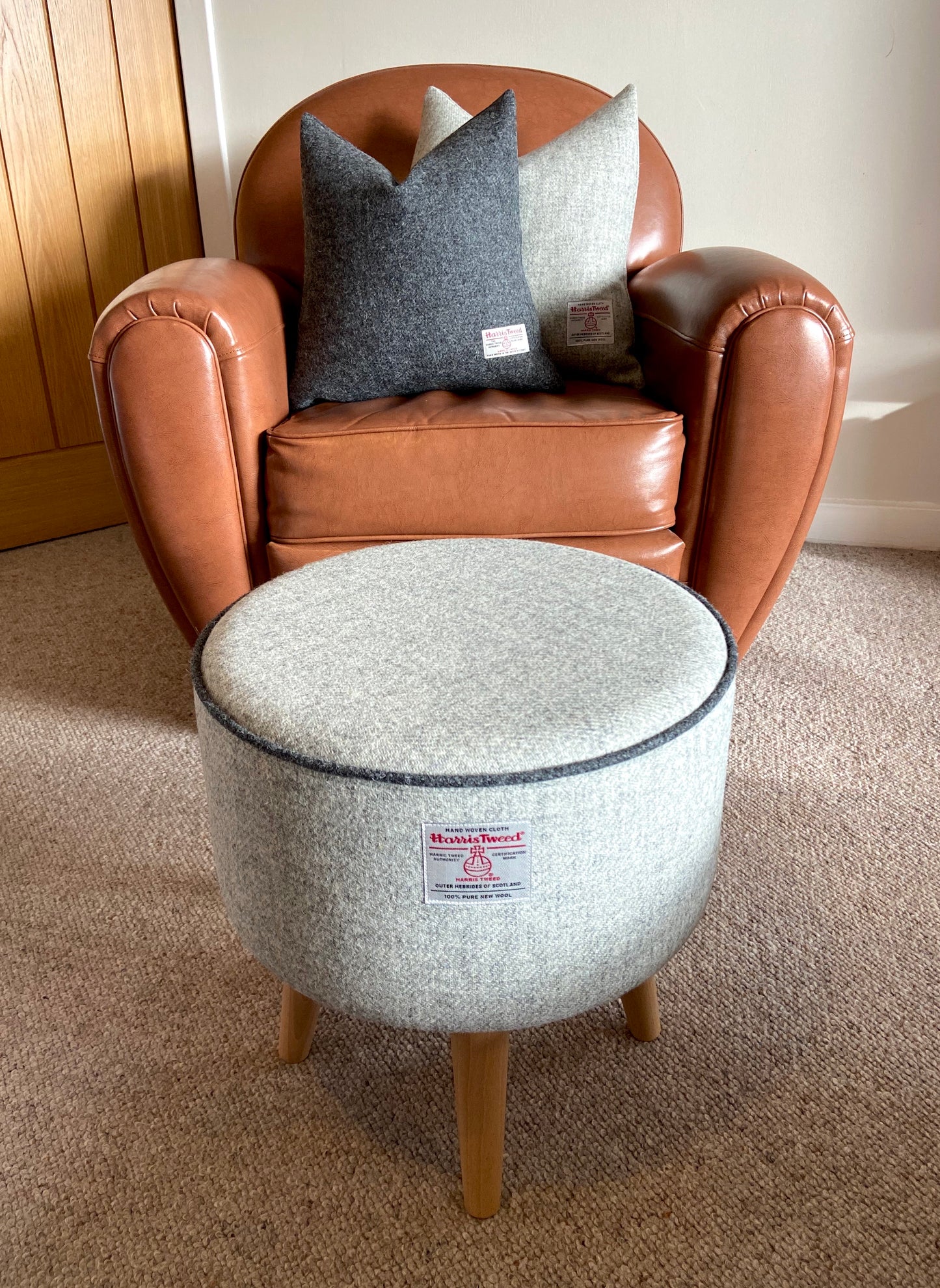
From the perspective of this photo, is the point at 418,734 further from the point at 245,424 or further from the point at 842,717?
the point at 842,717

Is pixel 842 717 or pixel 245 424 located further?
pixel 842 717

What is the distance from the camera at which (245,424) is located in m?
1.48

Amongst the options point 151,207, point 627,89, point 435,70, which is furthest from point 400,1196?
point 151,207

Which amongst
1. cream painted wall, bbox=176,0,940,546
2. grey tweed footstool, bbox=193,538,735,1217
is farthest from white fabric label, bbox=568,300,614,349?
grey tweed footstool, bbox=193,538,735,1217

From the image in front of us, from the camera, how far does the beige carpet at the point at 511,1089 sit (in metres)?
0.87

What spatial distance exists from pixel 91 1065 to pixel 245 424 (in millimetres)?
863

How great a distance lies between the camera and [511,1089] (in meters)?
1.02

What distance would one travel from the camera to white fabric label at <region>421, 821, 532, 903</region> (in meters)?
0.72

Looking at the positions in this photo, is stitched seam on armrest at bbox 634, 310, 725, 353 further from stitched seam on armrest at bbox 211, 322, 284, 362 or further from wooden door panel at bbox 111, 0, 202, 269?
wooden door panel at bbox 111, 0, 202, 269

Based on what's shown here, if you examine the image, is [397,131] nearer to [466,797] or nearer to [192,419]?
[192,419]

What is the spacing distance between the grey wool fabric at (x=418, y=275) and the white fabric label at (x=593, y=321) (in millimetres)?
120

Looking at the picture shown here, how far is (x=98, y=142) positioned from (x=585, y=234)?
4.01 ft

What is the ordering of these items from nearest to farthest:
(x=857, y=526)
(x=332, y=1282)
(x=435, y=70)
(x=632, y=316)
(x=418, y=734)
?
(x=418, y=734) → (x=332, y=1282) → (x=632, y=316) → (x=435, y=70) → (x=857, y=526)

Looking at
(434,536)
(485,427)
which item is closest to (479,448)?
(485,427)
